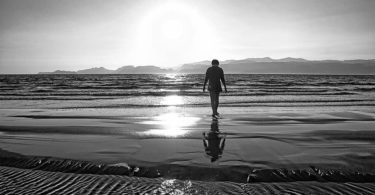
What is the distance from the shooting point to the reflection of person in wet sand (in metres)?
5.60

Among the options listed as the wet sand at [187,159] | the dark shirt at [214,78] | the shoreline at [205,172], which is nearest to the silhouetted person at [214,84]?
the dark shirt at [214,78]

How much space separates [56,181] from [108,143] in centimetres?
263

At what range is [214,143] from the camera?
666cm

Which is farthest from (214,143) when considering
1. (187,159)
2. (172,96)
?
(172,96)

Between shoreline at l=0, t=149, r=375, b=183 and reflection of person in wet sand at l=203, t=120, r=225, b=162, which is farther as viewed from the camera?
reflection of person in wet sand at l=203, t=120, r=225, b=162

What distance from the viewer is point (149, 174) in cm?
443

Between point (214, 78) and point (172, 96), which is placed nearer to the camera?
point (214, 78)

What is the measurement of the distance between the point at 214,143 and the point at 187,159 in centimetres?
158

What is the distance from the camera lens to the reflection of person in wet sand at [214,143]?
18.4 ft

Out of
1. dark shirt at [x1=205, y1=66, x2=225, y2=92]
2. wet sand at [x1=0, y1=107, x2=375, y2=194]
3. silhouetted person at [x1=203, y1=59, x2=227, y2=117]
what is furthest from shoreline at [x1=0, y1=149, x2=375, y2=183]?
dark shirt at [x1=205, y1=66, x2=225, y2=92]

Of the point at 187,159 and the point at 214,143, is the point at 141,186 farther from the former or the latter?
the point at 214,143

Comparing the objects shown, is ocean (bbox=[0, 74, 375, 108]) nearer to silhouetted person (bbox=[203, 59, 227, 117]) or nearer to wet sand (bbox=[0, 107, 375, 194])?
silhouetted person (bbox=[203, 59, 227, 117])

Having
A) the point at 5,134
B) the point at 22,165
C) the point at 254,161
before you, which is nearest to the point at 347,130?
the point at 254,161

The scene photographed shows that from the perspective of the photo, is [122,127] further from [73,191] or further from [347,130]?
[347,130]
